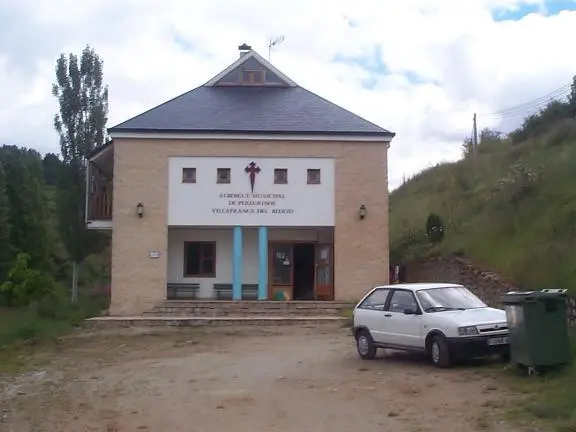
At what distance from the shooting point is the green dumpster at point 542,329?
1111cm

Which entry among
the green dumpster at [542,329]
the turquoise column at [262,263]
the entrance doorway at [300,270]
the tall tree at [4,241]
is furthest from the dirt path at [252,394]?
the tall tree at [4,241]

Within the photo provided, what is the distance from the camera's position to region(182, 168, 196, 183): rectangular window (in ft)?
96.8

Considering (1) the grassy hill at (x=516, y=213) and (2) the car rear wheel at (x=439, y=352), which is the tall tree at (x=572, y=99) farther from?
(2) the car rear wheel at (x=439, y=352)

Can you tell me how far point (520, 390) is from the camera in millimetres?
10594

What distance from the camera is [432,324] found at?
13.4m

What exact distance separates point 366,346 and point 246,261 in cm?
1598

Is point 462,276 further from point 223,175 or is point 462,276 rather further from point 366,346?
point 366,346

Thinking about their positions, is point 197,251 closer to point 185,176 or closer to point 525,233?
point 185,176

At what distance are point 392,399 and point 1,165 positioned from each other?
156 feet

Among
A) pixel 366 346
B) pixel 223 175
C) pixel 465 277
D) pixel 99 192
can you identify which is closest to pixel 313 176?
pixel 223 175

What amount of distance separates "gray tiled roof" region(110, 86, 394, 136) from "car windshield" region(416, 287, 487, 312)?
1536 cm

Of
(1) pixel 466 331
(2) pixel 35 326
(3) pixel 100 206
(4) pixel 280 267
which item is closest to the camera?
(1) pixel 466 331

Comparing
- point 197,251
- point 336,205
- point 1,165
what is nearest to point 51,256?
point 1,165

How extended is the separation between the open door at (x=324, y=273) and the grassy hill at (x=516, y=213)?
3.64 m
